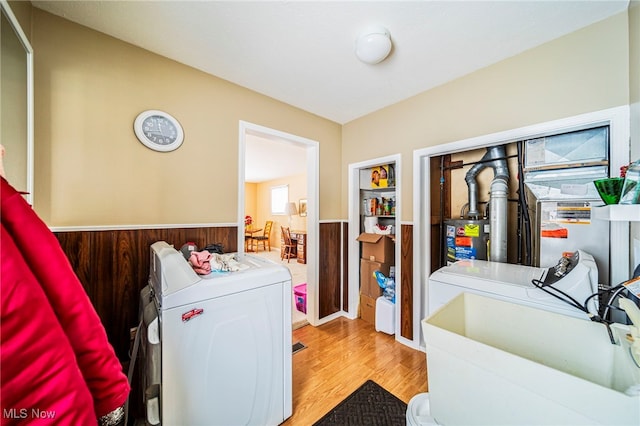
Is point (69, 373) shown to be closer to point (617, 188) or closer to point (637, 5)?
point (617, 188)

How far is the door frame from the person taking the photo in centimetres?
131

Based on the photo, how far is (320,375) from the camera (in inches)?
72.3

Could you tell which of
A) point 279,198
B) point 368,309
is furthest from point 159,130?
point 279,198

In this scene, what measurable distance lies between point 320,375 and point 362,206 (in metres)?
1.84

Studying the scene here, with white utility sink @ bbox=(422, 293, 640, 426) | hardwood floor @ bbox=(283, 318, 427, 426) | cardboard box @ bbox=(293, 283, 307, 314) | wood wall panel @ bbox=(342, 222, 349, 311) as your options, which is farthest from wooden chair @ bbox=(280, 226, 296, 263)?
white utility sink @ bbox=(422, 293, 640, 426)

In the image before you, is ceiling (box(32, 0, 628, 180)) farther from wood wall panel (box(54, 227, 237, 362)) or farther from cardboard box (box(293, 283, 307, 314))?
cardboard box (box(293, 283, 307, 314))

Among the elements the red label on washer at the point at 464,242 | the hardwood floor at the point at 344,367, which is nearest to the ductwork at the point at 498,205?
the red label on washer at the point at 464,242

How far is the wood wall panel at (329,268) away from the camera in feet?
8.74

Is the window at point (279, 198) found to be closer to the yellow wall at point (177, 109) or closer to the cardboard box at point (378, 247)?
the cardboard box at point (378, 247)

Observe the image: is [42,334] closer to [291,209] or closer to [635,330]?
[635,330]

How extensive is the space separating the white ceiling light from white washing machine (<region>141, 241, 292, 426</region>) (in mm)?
1479

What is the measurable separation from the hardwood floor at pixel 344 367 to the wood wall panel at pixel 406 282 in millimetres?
183

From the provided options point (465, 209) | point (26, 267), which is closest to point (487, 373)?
point (26, 267)

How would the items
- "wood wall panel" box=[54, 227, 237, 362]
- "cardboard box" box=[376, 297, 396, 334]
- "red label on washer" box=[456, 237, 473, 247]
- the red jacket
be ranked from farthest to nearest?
"cardboard box" box=[376, 297, 396, 334] → "red label on washer" box=[456, 237, 473, 247] → "wood wall panel" box=[54, 227, 237, 362] → the red jacket
